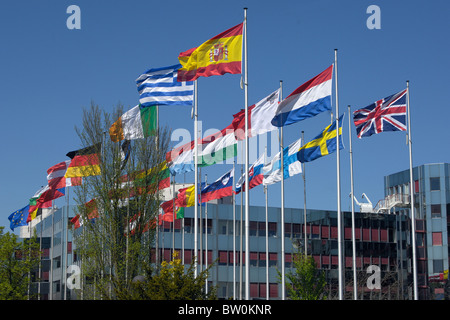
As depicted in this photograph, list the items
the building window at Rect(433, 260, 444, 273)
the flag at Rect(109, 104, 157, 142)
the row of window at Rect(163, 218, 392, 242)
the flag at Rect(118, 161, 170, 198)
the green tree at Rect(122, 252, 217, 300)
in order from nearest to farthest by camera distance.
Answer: the green tree at Rect(122, 252, 217, 300), the flag at Rect(109, 104, 157, 142), the flag at Rect(118, 161, 170, 198), the row of window at Rect(163, 218, 392, 242), the building window at Rect(433, 260, 444, 273)

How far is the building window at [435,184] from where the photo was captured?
9456cm

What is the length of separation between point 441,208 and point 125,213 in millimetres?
56769

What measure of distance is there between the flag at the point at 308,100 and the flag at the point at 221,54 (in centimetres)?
353

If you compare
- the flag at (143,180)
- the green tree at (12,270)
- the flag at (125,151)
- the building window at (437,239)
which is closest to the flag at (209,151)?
the flag at (143,180)

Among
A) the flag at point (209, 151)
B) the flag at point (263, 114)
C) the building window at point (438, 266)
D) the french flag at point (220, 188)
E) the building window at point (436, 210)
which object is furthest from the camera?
the building window at point (436, 210)

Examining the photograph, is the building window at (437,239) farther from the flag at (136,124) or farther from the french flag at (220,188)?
the flag at (136,124)

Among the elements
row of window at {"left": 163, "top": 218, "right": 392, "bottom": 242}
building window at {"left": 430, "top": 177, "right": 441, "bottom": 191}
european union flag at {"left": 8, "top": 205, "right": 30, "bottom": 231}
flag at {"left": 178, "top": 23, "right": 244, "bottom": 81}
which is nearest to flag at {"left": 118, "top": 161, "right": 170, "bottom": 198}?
flag at {"left": 178, "top": 23, "right": 244, "bottom": 81}

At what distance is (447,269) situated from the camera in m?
93.6

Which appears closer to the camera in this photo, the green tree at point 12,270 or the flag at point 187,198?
the flag at point 187,198

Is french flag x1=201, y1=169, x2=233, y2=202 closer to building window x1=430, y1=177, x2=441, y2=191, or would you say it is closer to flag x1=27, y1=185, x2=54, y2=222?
flag x1=27, y1=185, x2=54, y2=222

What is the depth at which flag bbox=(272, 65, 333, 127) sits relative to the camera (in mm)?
35969

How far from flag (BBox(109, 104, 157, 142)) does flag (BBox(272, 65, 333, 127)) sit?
41.3 feet

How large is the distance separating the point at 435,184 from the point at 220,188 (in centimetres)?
4745

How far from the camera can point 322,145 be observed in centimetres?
4091
